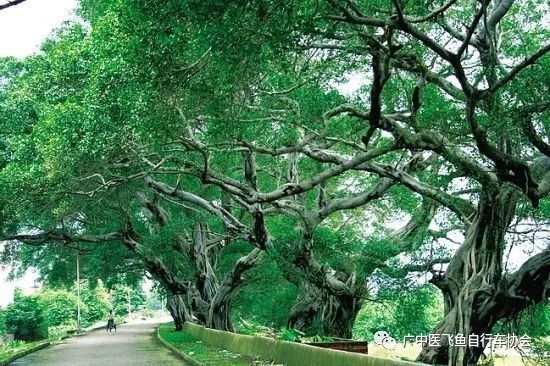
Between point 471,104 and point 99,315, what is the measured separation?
2698 inches

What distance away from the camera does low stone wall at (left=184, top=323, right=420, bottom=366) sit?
364 inches

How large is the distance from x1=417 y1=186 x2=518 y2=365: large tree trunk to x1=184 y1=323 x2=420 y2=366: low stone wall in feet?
8.94

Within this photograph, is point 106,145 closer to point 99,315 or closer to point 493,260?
point 493,260

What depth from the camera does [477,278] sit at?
13336mm

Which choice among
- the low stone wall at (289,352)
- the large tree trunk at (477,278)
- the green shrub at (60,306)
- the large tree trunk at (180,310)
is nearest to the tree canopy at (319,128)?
the large tree trunk at (477,278)

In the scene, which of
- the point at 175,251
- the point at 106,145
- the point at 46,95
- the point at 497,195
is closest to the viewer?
the point at 497,195

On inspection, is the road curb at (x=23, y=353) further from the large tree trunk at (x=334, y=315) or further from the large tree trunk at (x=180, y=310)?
the large tree trunk at (x=334, y=315)

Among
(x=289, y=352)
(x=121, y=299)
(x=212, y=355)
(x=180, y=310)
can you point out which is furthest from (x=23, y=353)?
(x=121, y=299)

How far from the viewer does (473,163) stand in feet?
40.5

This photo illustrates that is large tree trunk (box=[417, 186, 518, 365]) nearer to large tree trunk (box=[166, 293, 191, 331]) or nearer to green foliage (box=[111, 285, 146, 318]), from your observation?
large tree trunk (box=[166, 293, 191, 331])

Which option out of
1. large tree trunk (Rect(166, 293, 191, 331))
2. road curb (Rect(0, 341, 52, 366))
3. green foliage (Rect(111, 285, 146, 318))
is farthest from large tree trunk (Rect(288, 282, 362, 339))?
A: green foliage (Rect(111, 285, 146, 318))

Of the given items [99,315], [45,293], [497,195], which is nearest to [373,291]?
[497,195]

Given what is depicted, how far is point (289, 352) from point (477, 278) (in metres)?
3.71

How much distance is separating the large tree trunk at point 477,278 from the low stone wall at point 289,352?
8.94 ft
